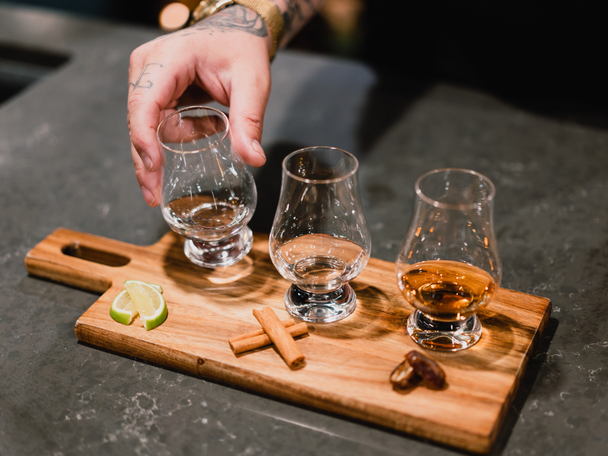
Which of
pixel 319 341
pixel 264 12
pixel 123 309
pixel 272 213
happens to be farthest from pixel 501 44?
pixel 123 309

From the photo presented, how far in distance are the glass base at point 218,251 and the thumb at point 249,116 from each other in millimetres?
200

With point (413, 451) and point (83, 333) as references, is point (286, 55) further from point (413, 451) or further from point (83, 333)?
point (413, 451)

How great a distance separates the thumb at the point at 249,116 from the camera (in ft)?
3.96

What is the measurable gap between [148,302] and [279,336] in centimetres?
29

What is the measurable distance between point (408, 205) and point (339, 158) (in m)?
0.50

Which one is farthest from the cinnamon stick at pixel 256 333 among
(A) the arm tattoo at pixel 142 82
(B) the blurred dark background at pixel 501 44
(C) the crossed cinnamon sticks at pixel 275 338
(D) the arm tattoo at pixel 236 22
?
(B) the blurred dark background at pixel 501 44

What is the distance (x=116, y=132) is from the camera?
6.12 feet

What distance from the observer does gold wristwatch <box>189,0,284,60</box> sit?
5.11ft

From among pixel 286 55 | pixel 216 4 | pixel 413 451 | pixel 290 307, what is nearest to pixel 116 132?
pixel 216 4

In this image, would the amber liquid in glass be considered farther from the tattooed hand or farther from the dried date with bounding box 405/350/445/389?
the tattooed hand

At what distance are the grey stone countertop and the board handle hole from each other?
0.10 meters

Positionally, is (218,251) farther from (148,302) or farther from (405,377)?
(405,377)

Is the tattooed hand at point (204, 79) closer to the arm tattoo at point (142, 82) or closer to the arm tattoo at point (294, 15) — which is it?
the arm tattoo at point (142, 82)

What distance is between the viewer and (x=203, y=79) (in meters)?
1.44
